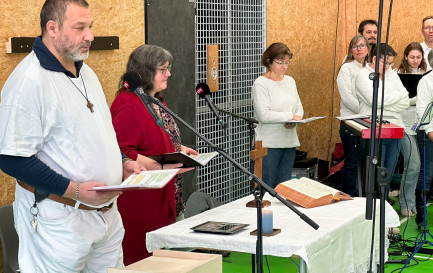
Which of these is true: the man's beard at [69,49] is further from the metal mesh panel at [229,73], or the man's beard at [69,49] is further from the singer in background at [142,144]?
the metal mesh panel at [229,73]

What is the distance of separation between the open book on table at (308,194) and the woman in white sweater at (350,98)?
2956mm

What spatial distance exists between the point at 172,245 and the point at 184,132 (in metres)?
2.45

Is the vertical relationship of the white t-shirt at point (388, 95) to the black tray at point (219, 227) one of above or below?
above

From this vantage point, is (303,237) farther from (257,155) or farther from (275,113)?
(275,113)

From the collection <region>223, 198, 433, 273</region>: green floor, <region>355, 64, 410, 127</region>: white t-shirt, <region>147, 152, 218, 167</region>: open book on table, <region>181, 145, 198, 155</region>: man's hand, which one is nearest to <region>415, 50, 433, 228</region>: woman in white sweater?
<region>355, 64, 410, 127</region>: white t-shirt

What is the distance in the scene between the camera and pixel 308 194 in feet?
14.5

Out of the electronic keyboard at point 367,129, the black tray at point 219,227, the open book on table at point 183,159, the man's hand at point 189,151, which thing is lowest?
the black tray at point 219,227

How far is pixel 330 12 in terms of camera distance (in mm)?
9031

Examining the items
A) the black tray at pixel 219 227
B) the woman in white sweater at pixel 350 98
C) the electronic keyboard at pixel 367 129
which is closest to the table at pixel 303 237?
the black tray at pixel 219 227

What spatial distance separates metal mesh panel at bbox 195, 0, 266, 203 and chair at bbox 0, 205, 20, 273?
244 centimetres

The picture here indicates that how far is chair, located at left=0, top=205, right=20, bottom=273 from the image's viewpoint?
3885mm

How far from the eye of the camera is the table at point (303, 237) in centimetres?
354

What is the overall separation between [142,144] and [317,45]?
4970 millimetres

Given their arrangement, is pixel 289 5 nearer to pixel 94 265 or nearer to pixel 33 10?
pixel 33 10
